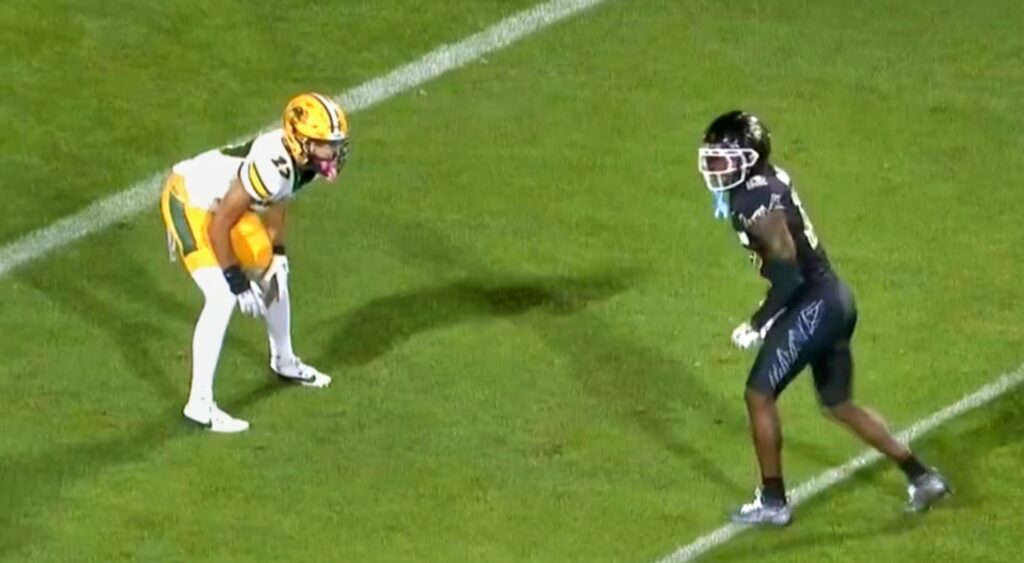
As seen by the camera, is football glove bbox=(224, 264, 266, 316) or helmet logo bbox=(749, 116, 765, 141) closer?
helmet logo bbox=(749, 116, 765, 141)

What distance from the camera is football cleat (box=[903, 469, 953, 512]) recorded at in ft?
35.4

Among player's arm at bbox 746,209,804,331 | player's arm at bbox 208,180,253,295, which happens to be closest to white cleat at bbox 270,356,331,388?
player's arm at bbox 208,180,253,295

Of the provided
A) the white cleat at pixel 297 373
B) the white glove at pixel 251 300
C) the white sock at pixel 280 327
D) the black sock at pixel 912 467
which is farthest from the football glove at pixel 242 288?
the black sock at pixel 912 467

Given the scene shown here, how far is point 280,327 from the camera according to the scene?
11.9m

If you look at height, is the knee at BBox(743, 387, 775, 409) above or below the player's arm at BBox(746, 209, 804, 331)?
below

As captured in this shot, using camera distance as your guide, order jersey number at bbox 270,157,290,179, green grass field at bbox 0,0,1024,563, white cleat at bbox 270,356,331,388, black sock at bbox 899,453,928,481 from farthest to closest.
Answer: white cleat at bbox 270,356,331,388 → jersey number at bbox 270,157,290,179 → green grass field at bbox 0,0,1024,563 → black sock at bbox 899,453,928,481

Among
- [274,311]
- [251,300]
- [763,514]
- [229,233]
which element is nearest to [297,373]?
[274,311]

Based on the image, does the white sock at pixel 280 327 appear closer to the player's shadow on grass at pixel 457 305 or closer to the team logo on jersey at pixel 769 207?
the player's shadow on grass at pixel 457 305

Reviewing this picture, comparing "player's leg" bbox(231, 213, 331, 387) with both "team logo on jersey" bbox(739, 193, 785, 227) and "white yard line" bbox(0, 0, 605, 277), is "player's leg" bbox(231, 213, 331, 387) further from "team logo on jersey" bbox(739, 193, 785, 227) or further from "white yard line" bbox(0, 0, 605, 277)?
"team logo on jersey" bbox(739, 193, 785, 227)

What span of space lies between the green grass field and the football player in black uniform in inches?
15.1

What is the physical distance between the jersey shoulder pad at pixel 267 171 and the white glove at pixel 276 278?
0.36 meters

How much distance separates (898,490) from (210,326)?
9.90 ft

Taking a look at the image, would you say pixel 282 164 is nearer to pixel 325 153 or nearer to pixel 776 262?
pixel 325 153

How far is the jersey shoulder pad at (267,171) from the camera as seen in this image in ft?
37.2
